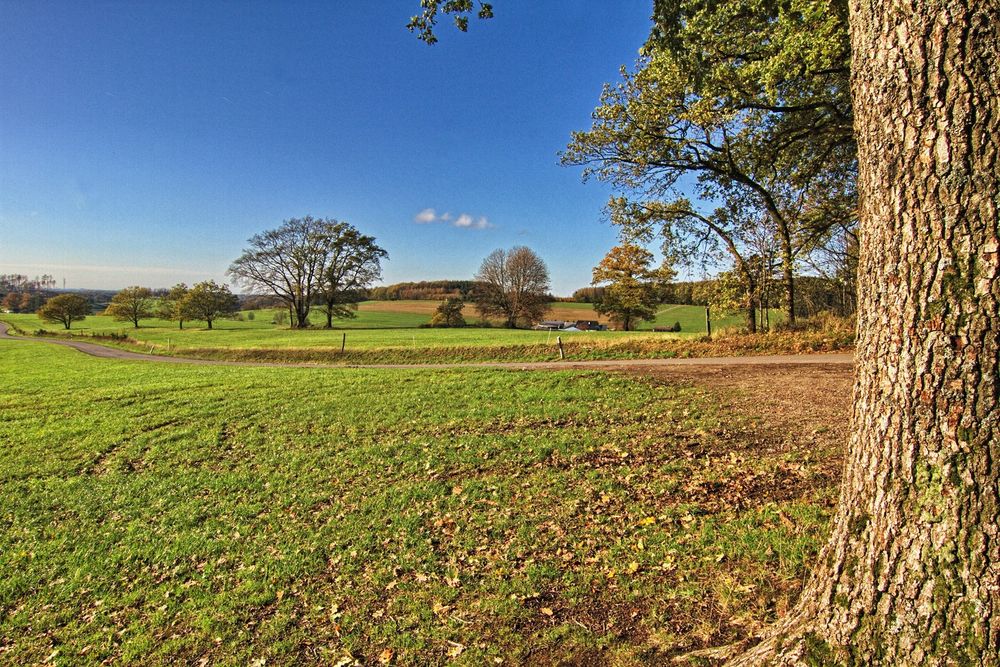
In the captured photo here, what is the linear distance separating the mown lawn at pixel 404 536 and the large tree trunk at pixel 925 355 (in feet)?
4.27

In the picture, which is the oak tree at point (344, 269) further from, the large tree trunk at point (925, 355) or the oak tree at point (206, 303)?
the large tree trunk at point (925, 355)

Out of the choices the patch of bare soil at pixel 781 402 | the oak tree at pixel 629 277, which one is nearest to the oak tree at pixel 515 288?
the oak tree at pixel 629 277

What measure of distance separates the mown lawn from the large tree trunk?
4.27 ft

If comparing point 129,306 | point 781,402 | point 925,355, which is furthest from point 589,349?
point 129,306

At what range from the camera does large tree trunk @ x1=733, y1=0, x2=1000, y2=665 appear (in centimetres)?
236

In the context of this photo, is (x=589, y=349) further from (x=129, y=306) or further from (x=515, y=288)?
(x=129, y=306)

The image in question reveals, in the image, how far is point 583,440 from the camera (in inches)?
332

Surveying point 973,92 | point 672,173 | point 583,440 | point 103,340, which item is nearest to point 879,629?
point 973,92

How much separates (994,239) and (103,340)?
5531cm

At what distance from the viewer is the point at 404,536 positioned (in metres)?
5.54

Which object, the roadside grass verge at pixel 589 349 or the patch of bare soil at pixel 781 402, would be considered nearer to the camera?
the patch of bare soil at pixel 781 402

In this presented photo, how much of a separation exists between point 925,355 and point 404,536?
4.99 meters

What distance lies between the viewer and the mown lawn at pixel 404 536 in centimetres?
396

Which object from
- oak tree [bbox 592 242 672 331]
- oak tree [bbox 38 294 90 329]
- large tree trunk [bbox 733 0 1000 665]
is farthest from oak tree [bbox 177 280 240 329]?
large tree trunk [bbox 733 0 1000 665]
